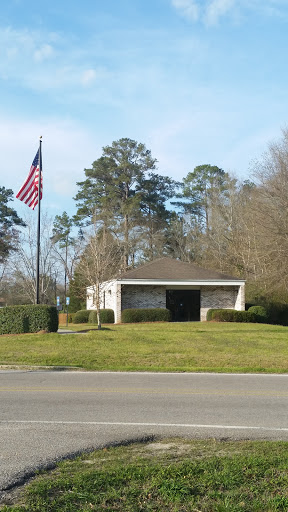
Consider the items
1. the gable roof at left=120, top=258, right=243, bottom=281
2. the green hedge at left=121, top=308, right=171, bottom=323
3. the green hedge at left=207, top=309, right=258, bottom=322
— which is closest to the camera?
the green hedge at left=207, top=309, right=258, bottom=322

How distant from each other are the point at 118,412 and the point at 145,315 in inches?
1056

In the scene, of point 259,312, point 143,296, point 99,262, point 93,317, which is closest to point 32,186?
point 99,262

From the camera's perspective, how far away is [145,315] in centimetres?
3562

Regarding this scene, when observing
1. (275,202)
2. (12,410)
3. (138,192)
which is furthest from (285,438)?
(138,192)

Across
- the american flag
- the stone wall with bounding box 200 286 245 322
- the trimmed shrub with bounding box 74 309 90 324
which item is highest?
the american flag

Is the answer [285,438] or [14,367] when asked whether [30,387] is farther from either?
[285,438]

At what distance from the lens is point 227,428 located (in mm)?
7605

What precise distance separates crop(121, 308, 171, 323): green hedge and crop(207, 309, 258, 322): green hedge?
3.01 metres

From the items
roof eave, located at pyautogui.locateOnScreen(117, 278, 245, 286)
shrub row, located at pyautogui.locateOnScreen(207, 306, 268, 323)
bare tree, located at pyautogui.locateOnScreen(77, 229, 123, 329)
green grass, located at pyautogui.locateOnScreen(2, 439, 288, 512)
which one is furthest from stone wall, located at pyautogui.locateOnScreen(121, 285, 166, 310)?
green grass, located at pyautogui.locateOnScreen(2, 439, 288, 512)

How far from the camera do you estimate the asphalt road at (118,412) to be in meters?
6.56

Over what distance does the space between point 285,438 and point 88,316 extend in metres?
36.7

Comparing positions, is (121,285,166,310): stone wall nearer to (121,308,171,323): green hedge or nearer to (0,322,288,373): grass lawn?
(121,308,171,323): green hedge

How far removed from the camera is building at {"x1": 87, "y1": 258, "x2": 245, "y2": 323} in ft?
121

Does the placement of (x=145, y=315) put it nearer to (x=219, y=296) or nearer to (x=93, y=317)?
(x=93, y=317)
